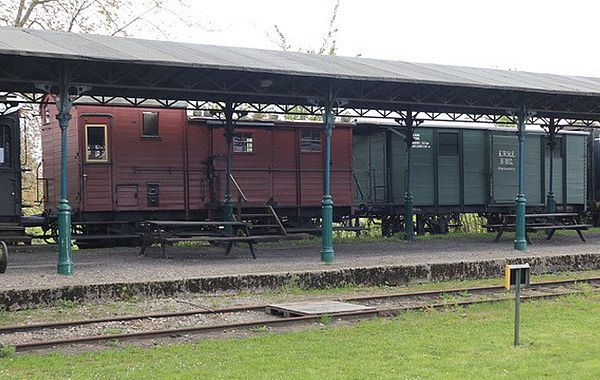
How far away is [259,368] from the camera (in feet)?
24.3

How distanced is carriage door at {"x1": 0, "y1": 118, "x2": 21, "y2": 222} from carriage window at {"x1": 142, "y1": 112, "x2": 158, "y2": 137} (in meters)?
3.27

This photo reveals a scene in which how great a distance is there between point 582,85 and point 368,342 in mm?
13045

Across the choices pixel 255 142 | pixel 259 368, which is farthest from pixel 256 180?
pixel 259 368

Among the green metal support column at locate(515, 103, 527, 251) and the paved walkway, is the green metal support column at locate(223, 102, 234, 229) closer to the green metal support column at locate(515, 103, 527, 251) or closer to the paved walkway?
the paved walkway

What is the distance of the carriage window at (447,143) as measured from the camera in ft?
78.2

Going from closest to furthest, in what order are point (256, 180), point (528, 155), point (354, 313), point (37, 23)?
point (354, 313) < point (256, 180) < point (528, 155) < point (37, 23)

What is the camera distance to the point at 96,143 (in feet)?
61.3

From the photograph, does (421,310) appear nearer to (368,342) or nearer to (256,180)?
(368,342)

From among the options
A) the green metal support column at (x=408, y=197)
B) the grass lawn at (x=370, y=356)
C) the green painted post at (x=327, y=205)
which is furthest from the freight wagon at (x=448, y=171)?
the grass lawn at (x=370, y=356)

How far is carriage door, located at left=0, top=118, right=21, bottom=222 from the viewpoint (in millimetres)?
17000

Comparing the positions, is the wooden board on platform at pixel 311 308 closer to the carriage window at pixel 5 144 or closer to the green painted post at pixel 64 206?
the green painted post at pixel 64 206

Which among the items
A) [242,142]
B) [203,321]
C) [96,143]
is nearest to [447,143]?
[242,142]

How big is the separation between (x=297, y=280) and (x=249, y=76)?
14.0 feet

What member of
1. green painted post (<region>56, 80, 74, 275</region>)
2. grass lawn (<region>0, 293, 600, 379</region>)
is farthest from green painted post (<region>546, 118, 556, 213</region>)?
green painted post (<region>56, 80, 74, 275</region>)
